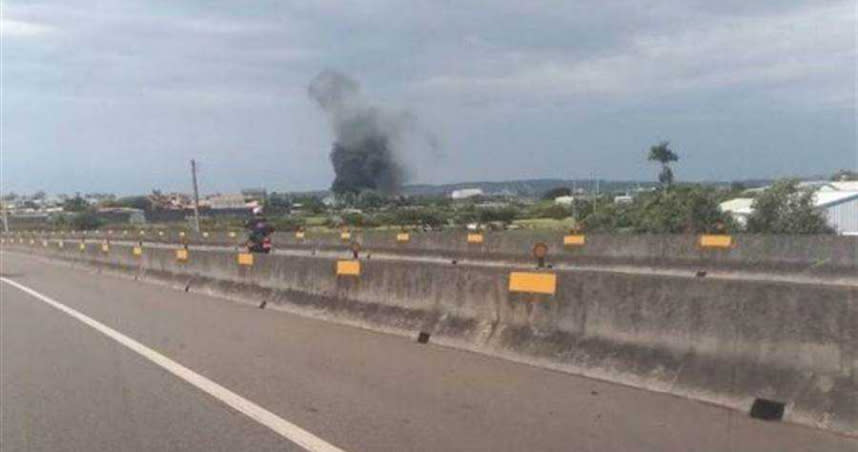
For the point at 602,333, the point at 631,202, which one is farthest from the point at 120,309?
the point at 631,202

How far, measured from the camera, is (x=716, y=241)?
85.8 ft

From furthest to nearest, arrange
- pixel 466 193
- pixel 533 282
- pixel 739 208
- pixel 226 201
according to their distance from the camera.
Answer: pixel 226 201, pixel 466 193, pixel 739 208, pixel 533 282

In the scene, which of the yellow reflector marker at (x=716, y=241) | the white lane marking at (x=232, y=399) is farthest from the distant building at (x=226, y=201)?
the white lane marking at (x=232, y=399)

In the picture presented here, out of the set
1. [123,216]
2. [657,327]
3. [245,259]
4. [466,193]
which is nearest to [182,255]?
[245,259]

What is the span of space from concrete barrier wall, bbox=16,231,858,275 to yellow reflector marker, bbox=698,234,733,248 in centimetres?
13

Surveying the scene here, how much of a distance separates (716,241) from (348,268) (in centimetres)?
1235

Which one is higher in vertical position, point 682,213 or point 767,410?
point 767,410

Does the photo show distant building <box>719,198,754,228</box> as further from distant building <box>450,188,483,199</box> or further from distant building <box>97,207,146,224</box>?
distant building <box>97,207,146,224</box>

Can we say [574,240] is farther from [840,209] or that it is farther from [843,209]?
[843,209]

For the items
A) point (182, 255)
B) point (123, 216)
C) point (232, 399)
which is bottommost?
A: point (123, 216)

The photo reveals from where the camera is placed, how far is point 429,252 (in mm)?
37594

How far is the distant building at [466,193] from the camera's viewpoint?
117 meters

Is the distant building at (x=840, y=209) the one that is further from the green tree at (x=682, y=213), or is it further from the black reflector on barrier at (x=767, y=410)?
the black reflector on barrier at (x=767, y=410)

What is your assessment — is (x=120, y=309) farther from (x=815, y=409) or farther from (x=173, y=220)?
(x=173, y=220)
